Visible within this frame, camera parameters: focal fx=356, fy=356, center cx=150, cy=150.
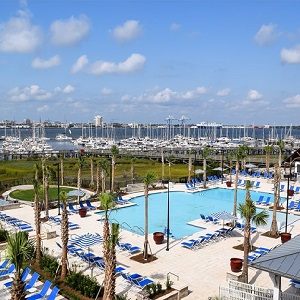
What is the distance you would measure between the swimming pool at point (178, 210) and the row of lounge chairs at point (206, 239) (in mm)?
2678

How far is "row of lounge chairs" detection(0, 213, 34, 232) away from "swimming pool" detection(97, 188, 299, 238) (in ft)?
19.4

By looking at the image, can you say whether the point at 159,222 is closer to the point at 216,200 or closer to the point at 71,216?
the point at 71,216

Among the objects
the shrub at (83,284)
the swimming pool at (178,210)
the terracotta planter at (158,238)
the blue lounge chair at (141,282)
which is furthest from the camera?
the swimming pool at (178,210)

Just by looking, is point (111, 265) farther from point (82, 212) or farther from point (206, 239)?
point (82, 212)

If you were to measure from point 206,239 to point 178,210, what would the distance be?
10531mm

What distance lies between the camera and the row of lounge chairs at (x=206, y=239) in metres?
20.2

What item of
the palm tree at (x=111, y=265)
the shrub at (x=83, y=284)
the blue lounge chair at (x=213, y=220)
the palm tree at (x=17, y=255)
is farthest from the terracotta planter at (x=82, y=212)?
the palm tree at (x=17, y=255)

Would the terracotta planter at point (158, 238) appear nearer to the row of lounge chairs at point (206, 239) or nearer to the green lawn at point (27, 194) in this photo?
the row of lounge chairs at point (206, 239)

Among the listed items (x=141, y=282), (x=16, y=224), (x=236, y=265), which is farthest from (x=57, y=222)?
(x=236, y=265)

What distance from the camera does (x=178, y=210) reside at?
31438 millimetres

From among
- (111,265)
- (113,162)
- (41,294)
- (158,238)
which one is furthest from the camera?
(113,162)

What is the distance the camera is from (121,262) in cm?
1792

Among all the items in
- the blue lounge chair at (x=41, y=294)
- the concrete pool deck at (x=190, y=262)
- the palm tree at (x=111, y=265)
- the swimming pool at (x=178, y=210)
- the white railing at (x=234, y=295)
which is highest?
the palm tree at (x=111, y=265)

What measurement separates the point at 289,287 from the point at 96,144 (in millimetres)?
110392
